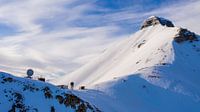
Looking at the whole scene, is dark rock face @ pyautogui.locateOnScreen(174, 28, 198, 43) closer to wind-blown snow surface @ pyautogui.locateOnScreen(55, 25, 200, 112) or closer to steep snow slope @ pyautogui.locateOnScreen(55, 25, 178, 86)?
steep snow slope @ pyautogui.locateOnScreen(55, 25, 178, 86)

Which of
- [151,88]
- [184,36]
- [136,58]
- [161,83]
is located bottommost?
[151,88]

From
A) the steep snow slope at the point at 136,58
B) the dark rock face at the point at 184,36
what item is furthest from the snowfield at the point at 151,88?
the steep snow slope at the point at 136,58

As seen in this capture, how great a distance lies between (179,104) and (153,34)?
106 meters

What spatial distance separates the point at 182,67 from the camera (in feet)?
415

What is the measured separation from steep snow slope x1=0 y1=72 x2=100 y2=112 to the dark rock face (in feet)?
325

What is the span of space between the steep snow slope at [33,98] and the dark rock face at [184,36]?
99.2 meters

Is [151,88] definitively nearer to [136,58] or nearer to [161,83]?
[161,83]

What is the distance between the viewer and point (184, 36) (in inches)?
6304

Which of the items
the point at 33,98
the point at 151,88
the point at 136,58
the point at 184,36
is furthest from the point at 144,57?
the point at 33,98

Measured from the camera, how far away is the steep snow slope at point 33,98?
54.4m

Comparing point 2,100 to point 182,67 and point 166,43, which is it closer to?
point 182,67

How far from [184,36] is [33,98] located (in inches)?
4291

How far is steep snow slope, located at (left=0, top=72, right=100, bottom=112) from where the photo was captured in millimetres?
54406

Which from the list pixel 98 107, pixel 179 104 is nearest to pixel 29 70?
pixel 98 107
